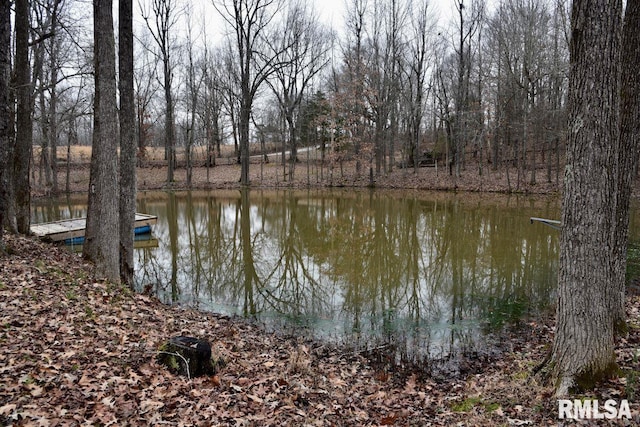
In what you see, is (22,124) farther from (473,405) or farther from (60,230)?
(473,405)

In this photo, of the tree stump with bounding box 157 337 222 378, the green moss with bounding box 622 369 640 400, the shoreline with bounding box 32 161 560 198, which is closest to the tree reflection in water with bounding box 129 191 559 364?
the green moss with bounding box 622 369 640 400

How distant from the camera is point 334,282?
10430 millimetres

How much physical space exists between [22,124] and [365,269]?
980cm

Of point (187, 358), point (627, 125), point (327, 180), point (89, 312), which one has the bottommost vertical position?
point (187, 358)

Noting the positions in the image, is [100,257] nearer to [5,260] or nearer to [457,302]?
[5,260]

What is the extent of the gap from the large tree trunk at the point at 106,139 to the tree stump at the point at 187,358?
3.55 meters

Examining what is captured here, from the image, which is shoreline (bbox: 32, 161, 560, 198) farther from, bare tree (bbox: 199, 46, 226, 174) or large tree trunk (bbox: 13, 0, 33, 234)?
large tree trunk (bbox: 13, 0, 33, 234)

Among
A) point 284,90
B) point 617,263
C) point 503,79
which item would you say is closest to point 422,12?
point 503,79

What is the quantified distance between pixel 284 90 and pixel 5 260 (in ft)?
115

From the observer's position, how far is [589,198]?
404 centimetres

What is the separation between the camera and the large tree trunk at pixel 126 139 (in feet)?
26.8

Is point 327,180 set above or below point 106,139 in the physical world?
below

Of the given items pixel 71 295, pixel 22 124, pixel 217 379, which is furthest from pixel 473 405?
pixel 22 124

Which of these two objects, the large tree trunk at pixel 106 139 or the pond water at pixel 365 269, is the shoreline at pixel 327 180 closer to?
the pond water at pixel 365 269
